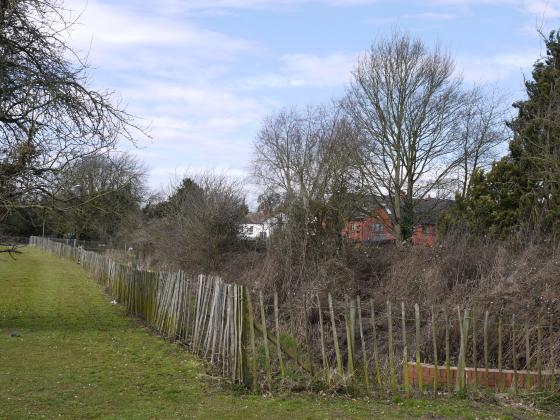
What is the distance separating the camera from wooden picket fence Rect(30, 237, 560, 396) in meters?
7.84

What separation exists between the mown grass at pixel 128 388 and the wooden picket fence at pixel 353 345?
37 centimetres

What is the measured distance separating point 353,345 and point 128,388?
2.97 meters

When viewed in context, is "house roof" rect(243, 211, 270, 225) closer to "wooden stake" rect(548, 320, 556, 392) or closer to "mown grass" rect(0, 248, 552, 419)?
"mown grass" rect(0, 248, 552, 419)

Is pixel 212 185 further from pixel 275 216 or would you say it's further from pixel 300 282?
pixel 300 282

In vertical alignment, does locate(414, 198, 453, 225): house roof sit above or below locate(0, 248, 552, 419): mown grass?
above

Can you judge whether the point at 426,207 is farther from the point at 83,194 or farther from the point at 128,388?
the point at 128,388

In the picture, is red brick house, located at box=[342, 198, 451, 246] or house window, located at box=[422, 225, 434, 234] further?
house window, located at box=[422, 225, 434, 234]

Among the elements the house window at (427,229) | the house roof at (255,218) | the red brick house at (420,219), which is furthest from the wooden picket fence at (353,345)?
the house window at (427,229)

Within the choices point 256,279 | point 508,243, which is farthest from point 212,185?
point 508,243

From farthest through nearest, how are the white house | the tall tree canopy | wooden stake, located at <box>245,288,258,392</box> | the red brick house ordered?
the red brick house
the white house
the tall tree canopy
wooden stake, located at <box>245,288,258,392</box>

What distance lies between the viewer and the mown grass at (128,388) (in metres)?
6.63

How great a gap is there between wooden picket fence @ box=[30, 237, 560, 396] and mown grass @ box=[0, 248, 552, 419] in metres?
0.37

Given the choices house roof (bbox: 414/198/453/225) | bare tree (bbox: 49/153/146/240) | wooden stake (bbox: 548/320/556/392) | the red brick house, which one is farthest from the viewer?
house roof (bbox: 414/198/453/225)

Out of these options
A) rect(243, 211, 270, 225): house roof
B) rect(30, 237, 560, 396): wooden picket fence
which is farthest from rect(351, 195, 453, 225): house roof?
rect(30, 237, 560, 396): wooden picket fence
